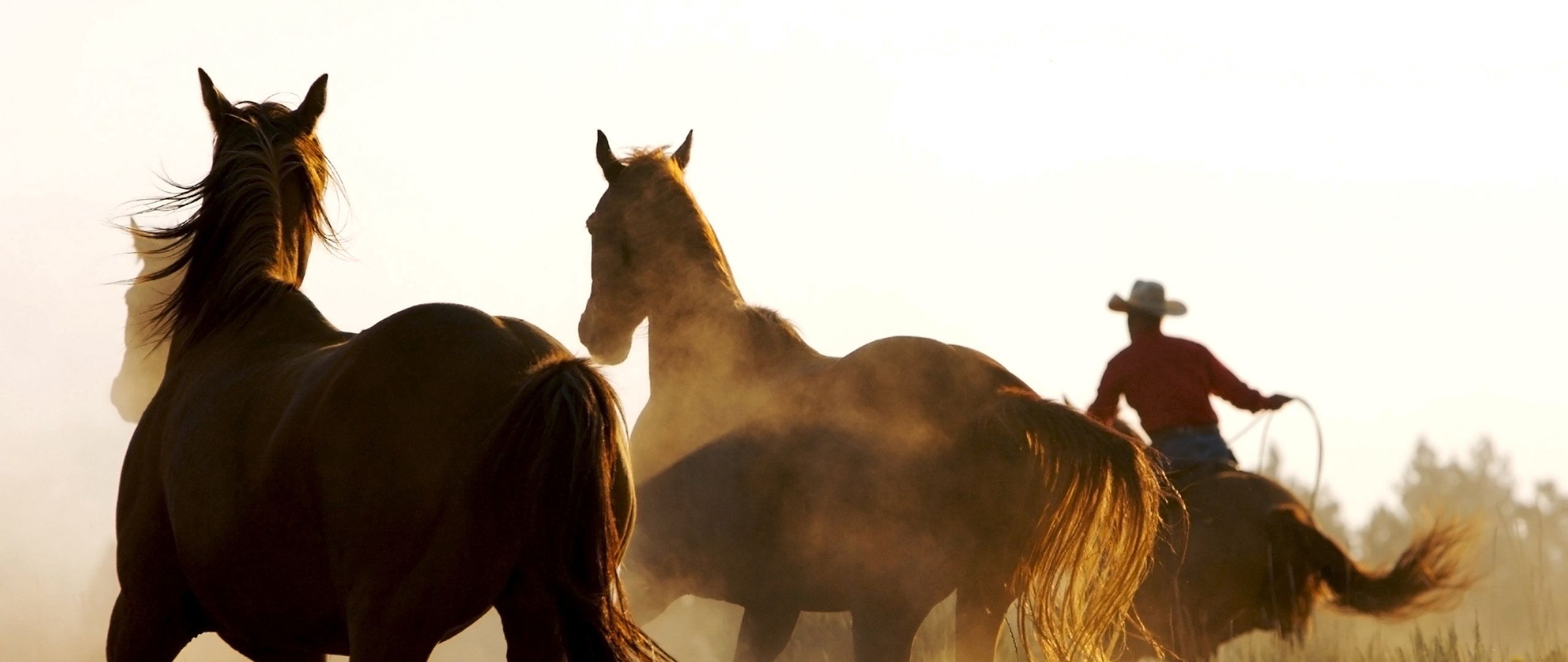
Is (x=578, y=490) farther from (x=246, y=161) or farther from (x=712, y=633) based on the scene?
(x=712, y=633)

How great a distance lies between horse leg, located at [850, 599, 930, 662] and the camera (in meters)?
5.59

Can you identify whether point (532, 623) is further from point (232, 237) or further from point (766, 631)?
point (766, 631)

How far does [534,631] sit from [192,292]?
1.78 meters

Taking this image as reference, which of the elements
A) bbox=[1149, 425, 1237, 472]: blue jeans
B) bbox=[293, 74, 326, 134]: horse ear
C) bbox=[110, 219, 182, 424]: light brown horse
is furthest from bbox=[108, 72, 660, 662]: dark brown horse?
bbox=[1149, 425, 1237, 472]: blue jeans

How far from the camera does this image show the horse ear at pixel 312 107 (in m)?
5.01

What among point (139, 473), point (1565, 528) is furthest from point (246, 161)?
point (1565, 528)

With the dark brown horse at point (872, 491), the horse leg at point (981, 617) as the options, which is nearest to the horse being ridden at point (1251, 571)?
the dark brown horse at point (872, 491)

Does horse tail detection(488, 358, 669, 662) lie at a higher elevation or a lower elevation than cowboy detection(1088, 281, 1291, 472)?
lower

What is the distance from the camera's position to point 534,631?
140 inches

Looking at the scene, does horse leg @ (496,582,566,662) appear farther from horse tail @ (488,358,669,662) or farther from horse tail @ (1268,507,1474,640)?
horse tail @ (1268,507,1474,640)

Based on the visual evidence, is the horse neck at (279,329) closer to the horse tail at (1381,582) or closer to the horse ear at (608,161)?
the horse ear at (608,161)

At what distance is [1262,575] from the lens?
23.8 feet

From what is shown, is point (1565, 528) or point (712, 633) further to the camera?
point (1565, 528)

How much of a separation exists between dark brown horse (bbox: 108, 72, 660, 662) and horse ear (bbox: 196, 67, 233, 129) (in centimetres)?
122
